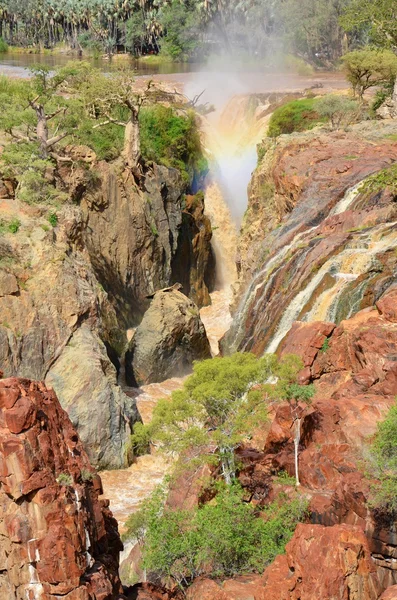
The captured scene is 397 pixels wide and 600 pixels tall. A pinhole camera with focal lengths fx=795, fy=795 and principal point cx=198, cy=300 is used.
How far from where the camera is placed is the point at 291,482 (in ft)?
64.6

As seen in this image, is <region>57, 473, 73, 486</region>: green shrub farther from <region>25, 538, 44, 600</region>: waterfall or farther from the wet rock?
the wet rock

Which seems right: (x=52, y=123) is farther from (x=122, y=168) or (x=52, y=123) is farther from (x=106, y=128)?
(x=122, y=168)

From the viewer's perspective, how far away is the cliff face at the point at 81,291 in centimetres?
2744

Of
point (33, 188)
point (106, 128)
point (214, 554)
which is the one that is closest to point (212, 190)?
point (106, 128)

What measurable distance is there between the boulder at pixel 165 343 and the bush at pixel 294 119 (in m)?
23.2

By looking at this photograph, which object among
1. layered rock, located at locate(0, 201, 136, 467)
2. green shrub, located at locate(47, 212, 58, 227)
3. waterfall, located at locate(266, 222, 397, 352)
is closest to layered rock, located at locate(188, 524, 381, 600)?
layered rock, located at locate(0, 201, 136, 467)

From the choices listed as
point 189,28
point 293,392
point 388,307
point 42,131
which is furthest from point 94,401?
point 189,28

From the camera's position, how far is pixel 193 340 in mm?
35500

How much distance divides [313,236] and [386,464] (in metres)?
18.4

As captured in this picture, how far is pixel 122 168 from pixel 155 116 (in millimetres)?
9806

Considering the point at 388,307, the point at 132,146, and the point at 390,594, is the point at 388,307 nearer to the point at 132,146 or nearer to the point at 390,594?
the point at 390,594

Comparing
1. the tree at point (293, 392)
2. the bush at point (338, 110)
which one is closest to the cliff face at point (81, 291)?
the tree at point (293, 392)

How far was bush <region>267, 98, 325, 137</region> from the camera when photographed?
54.4m

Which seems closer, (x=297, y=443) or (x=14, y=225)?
(x=297, y=443)
